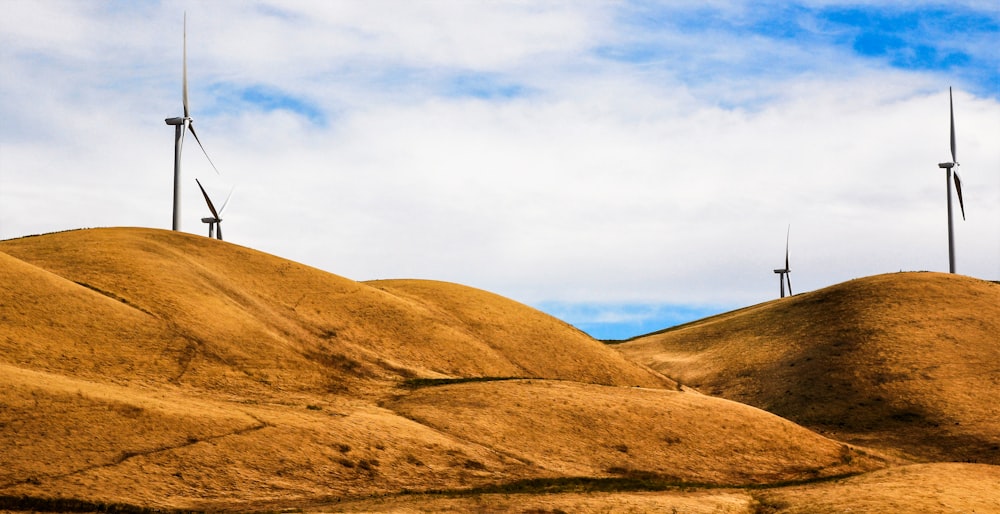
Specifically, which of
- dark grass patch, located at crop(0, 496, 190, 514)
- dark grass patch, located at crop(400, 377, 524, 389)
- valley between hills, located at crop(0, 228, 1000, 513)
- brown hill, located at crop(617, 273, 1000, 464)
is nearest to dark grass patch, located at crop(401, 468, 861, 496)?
valley between hills, located at crop(0, 228, 1000, 513)

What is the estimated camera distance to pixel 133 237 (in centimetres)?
7975

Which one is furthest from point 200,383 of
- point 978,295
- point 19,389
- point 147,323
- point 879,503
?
point 978,295

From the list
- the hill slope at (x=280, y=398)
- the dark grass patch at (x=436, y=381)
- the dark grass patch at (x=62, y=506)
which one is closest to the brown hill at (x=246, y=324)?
the hill slope at (x=280, y=398)

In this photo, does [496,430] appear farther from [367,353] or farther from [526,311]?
[526,311]

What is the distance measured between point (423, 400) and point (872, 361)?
→ 4636 cm

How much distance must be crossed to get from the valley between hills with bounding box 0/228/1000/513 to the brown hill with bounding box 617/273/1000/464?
0.28 metres

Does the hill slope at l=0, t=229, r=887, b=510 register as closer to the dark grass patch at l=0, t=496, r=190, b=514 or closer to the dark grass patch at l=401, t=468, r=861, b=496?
the dark grass patch at l=0, t=496, r=190, b=514

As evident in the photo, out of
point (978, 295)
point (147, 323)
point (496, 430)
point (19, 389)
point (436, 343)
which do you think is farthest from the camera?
point (978, 295)

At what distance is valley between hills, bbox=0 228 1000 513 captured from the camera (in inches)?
1599

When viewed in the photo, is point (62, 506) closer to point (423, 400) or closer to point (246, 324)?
point (423, 400)

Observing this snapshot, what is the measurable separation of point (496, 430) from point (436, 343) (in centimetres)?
2625

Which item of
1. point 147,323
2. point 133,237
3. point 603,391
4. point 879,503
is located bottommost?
point 879,503

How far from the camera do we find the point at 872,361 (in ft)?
285

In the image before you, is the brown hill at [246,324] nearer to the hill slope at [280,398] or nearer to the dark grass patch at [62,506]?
the hill slope at [280,398]
